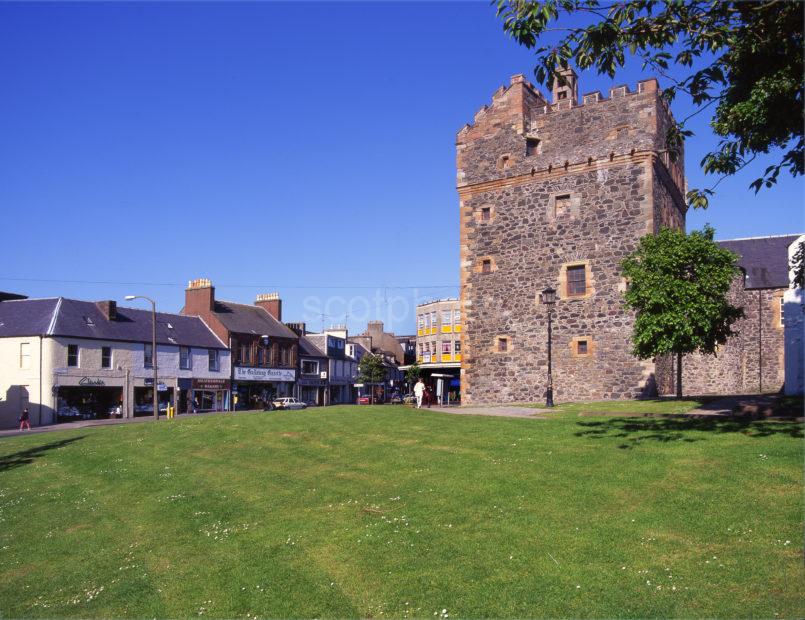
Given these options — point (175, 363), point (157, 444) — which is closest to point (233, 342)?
point (175, 363)

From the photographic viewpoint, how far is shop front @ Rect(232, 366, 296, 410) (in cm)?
7456

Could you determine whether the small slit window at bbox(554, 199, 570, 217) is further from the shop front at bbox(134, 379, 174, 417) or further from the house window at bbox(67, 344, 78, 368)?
the shop front at bbox(134, 379, 174, 417)

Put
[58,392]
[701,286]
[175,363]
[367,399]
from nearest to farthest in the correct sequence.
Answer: [701,286] → [58,392] → [175,363] → [367,399]

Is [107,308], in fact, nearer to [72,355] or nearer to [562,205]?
[72,355]

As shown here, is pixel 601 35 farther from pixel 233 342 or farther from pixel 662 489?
pixel 233 342

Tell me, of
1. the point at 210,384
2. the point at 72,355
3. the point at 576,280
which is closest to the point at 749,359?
the point at 576,280

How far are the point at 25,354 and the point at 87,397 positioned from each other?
5915 millimetres

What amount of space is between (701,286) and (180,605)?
78.9 feet

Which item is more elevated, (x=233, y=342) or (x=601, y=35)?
(x=601, y=35)

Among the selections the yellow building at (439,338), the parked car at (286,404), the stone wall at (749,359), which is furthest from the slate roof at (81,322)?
the stone wall at (749,359)

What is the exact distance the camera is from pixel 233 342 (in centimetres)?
7381

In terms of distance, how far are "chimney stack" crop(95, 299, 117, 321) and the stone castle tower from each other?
123 ft

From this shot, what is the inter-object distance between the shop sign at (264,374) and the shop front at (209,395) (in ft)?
6.59

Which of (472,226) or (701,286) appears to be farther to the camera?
(472,226)
